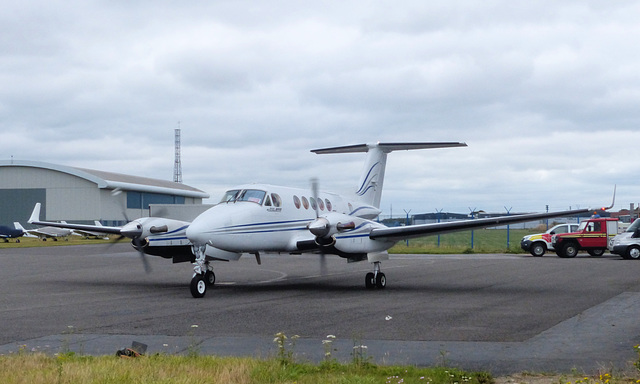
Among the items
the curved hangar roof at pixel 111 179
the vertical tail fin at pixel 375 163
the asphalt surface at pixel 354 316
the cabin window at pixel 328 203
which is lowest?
the asphalt surface at pixel 354 316

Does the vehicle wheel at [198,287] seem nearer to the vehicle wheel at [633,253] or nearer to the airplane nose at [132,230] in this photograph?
the airplane nose at [132,230]

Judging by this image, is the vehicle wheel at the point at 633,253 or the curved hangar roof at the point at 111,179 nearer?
the vehicle wheel at the point at 633,253

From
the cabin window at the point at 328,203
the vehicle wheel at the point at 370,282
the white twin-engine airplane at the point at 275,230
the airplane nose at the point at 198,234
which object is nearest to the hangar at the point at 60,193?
the white twin-engine airplane at the point at 275,230

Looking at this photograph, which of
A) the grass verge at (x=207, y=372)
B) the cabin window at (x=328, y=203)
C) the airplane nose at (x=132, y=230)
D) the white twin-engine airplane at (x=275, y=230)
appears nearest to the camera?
the grass verge at (x=207, y=372)

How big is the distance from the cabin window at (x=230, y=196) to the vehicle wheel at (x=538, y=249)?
24.5 m

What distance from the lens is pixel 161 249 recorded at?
20.5 meters

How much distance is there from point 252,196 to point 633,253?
934 inches

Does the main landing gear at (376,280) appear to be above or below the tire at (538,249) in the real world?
below

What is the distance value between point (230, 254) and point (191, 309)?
4.11 meters

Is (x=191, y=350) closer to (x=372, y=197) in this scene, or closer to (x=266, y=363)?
(x=266, y=363)

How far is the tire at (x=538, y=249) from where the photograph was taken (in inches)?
1508

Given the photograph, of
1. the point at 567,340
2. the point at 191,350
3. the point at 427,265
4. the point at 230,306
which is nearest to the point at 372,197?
the point at 427,265

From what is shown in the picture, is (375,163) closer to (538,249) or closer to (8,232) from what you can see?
(538,249)

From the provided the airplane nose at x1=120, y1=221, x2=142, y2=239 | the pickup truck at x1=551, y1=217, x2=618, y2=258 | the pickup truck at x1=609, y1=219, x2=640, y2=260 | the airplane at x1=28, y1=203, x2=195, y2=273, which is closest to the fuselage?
the airplane at x1=28, y1=203, x2=195, y2=273
